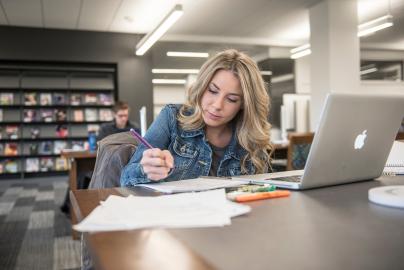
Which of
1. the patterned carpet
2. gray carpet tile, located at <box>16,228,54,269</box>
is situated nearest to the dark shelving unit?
the patterned carpet

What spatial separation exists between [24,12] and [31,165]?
9.46 feet

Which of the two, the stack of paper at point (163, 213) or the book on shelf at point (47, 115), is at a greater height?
the book on shelf at point (47, 115)

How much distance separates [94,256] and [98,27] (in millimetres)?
6750

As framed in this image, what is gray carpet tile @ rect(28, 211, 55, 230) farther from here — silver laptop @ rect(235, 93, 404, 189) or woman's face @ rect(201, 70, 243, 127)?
silver laptop @ rect(235, 93, 404, 189)

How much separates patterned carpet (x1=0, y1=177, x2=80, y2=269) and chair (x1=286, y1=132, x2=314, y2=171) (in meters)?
1.66

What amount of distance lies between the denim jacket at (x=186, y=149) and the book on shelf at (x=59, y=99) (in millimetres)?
6590

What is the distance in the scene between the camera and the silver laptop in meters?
0.89

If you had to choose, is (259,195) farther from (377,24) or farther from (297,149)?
(377,24)

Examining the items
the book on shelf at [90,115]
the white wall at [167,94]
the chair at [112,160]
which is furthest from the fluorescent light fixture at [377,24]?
the book on shelf at [90,115]

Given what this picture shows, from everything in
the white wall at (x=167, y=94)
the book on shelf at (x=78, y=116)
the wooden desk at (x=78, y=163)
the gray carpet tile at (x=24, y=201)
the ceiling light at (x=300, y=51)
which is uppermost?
the ceiling light at (x=300, y=51)

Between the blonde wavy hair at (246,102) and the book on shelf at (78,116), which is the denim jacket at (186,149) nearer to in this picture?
A: the blonde wavy hair at (246,102)

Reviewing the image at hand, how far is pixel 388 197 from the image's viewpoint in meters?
0.75

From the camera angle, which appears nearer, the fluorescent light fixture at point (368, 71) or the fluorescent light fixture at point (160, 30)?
the fluorescent light fixture at point (160, 30)

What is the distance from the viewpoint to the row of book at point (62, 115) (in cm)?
736
